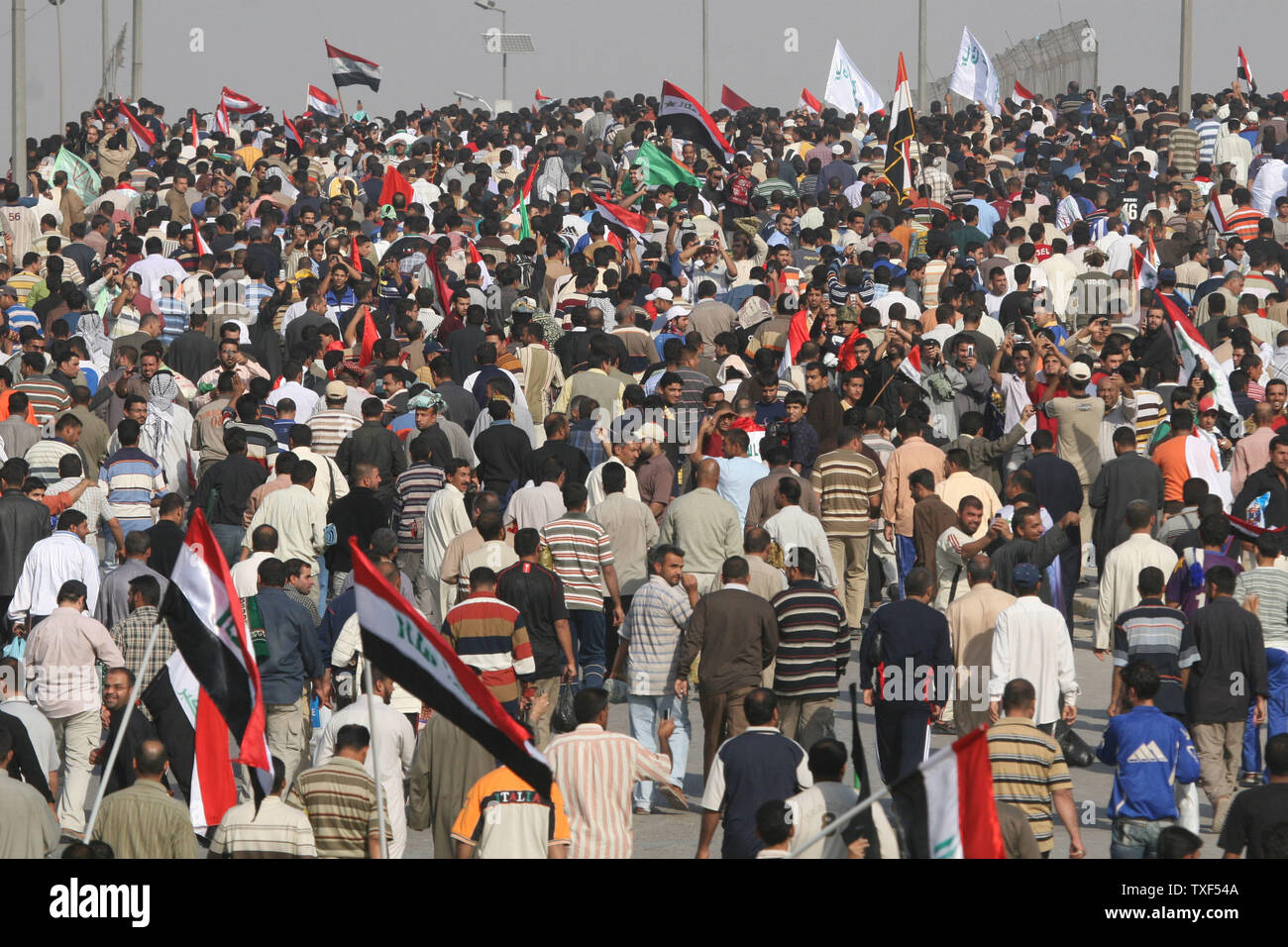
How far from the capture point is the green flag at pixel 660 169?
26.4 metres

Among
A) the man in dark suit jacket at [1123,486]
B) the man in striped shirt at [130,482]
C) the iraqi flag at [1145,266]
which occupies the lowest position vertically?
the man in dark suit jacket at [1123,486]

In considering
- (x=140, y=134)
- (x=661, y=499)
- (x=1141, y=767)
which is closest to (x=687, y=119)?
(x=140, y=134)

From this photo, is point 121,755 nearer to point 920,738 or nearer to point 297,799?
point 297,799

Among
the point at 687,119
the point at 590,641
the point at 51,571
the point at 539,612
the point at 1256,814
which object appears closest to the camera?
the point at 1256,814

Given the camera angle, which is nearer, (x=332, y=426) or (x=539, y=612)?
(x=539, y=612)

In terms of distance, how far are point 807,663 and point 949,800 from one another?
477cm

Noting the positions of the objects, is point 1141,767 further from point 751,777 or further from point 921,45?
point 921,45

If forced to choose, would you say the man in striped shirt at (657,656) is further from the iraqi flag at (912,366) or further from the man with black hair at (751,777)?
the iraqi flag at (912,366)

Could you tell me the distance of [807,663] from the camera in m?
11.2

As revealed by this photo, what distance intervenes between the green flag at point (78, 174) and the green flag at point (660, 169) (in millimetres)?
8317

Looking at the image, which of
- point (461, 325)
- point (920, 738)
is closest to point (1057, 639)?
point (920, 738)

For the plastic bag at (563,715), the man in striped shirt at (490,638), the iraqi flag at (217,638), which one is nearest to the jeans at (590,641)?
the plastic bag at (563,715)

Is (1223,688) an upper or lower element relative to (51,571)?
lower

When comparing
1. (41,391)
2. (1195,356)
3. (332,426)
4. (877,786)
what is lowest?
(877,786)
